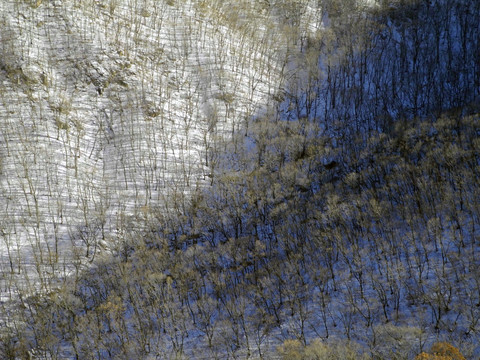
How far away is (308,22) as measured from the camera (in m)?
61.4

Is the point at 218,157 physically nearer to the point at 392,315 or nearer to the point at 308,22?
the point at 392,315

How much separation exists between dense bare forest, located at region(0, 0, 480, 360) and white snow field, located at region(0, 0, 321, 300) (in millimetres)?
172

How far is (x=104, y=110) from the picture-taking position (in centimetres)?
4391

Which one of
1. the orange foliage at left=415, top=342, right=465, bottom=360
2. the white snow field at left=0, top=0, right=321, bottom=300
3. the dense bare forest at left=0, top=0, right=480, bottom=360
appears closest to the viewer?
the orange foliage at left=415, top=342, right=465, bottom=360

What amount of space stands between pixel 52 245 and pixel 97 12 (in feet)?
89.3

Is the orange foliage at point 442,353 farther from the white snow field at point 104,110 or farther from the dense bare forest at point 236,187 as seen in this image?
the white snow field at point 104,110

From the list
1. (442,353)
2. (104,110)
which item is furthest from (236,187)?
(442,353)

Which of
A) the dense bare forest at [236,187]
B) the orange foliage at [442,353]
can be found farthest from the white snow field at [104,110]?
the orange foliage at [442,353]

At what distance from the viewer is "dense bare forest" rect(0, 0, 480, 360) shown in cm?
2906

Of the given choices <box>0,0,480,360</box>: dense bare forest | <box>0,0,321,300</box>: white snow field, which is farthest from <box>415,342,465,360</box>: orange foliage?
<box>0,0,321,300</box>: white snow field

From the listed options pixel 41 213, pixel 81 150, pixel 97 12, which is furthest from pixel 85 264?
pixel 97 12

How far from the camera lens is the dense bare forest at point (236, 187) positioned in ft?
95.3

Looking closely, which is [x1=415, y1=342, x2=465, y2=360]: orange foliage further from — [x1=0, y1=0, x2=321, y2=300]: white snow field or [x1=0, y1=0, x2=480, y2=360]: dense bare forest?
[x1=0, y1=0, x2=321, y2=300]: white snow field

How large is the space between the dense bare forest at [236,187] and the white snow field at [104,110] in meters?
0.17
